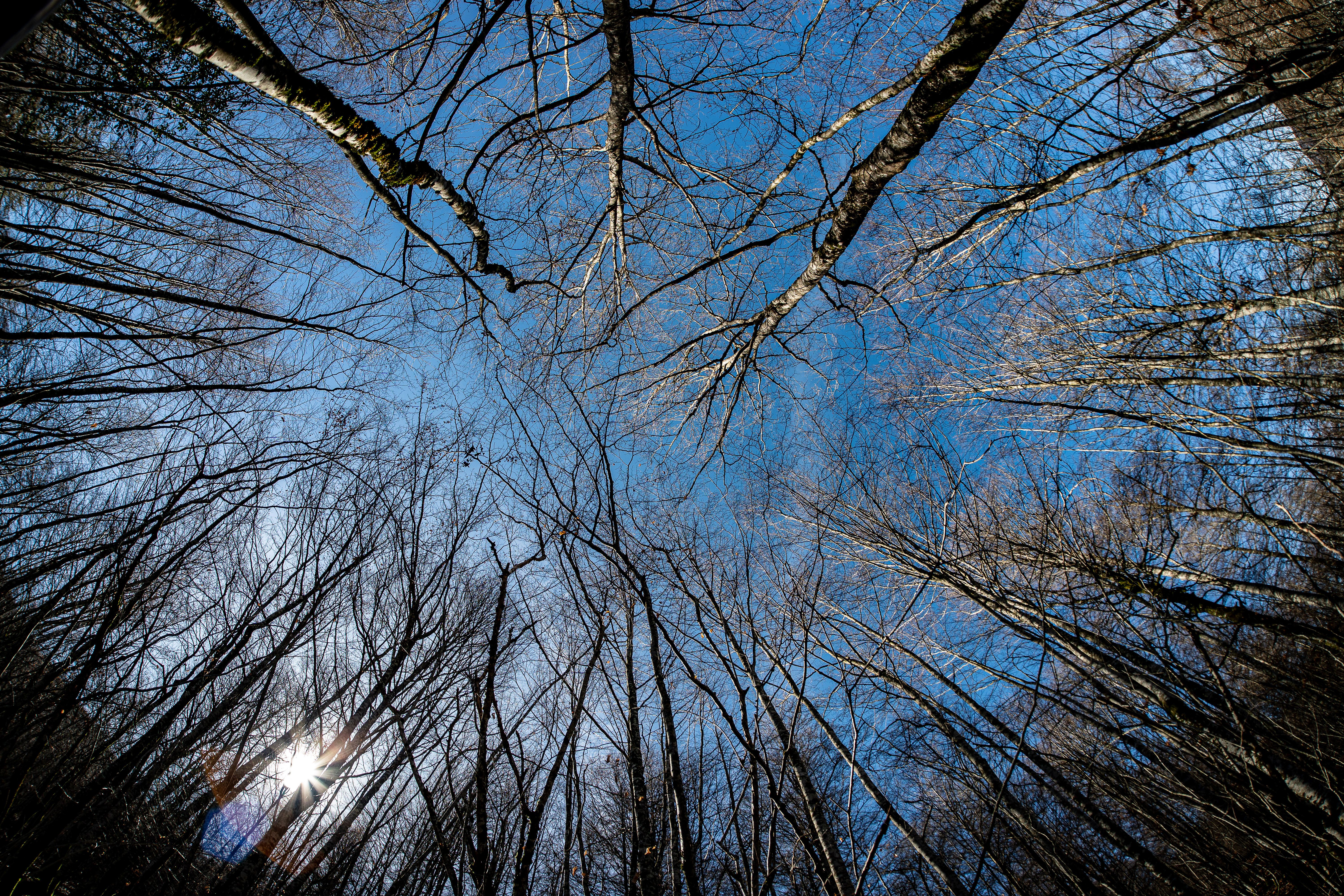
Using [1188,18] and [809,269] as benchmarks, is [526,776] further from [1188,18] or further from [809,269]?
[1188,18]

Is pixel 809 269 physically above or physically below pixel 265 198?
below

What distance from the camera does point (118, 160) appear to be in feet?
13.7

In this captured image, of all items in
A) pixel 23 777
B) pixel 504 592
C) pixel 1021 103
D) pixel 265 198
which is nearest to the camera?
pixel 504 592

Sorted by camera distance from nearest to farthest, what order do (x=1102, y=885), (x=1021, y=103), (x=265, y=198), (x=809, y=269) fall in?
1. (x=1102, y=885)
2. (x=809, y=269)
3. (x=1021, y=103)
4. (x=265, y=198)

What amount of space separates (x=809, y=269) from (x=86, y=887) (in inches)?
243

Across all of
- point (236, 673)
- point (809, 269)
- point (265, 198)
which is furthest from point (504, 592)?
point (236, 673)

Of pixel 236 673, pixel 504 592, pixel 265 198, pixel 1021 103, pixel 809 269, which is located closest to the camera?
pixel 504 592

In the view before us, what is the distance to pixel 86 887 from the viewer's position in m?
3.38

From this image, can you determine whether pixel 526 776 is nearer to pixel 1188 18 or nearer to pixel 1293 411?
pixel 1188 18

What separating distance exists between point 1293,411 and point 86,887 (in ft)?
33.1

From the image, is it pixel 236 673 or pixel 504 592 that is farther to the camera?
pixel 236 673

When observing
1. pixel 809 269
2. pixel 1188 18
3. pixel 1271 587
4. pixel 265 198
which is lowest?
pixel 1271 587

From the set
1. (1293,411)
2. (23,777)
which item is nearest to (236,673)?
(23,777)

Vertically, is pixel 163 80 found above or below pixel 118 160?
above
